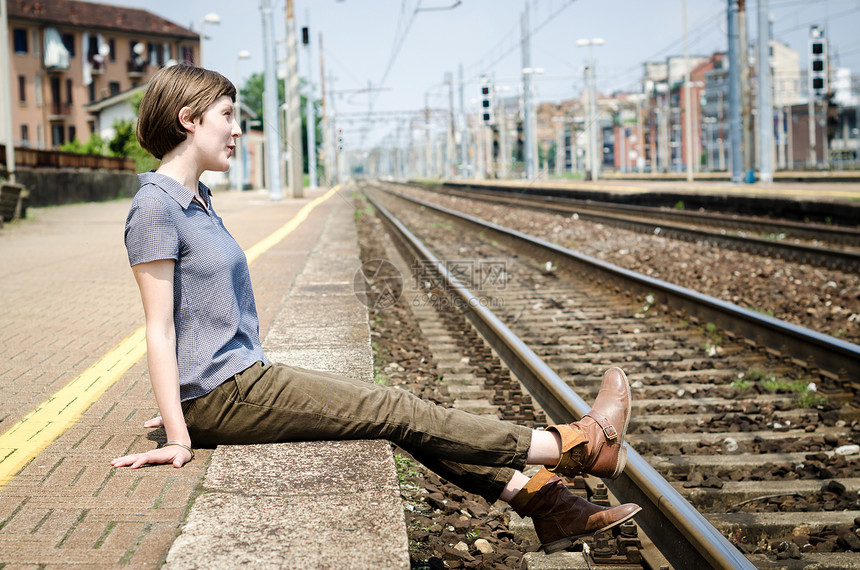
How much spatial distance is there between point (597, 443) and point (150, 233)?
1.70 meters

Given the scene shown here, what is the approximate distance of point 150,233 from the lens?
2.96 meters

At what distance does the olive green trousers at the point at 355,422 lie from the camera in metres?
3.07

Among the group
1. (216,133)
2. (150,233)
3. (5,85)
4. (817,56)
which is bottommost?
(150,233)

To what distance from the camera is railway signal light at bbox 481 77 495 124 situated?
4025 centimetres

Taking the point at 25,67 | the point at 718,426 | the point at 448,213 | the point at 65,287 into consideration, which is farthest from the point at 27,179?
the point at 25,67

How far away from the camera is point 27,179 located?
22125 millimetres

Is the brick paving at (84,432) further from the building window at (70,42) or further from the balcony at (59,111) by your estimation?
the building window at (70,42)

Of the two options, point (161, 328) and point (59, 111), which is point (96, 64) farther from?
point (161, 328)

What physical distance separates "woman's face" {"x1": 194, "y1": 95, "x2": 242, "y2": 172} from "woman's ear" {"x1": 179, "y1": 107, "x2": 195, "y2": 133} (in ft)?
0.07

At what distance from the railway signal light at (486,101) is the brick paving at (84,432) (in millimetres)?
30735

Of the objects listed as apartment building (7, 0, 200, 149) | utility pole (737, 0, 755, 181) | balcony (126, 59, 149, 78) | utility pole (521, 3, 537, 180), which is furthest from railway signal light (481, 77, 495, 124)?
balcony (126, 59, 149, 78)

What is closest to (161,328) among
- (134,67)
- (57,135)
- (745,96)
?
(745,96)

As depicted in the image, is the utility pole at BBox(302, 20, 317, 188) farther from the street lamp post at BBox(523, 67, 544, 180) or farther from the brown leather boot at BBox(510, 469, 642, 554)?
the brown leather boot at BBox(510, 469, 642, 554)

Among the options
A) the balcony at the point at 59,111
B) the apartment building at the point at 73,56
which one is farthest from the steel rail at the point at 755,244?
the balcony at the point at 59,111
